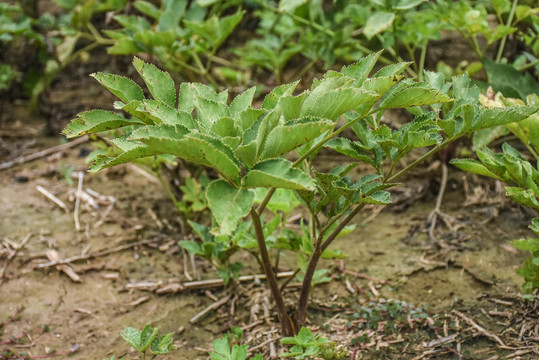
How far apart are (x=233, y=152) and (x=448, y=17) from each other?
1.54 metres

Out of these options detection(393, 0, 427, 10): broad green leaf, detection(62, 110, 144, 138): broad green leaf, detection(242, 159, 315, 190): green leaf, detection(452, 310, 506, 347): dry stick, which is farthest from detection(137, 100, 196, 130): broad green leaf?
detection(393, 0, 427, 10): broad green leaf

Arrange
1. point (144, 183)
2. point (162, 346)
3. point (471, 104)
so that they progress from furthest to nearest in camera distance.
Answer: point (144, 183), point (162, 346), point (471, 104)

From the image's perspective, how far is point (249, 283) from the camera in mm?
2158

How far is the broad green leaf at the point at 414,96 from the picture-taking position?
1237 mm

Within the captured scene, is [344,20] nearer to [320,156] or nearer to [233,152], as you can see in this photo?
[320,156]

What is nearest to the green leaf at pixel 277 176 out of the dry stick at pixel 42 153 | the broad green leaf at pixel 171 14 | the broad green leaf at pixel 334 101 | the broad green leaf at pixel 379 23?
the broad green leaf at pixel 334 101

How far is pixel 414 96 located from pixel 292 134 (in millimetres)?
336

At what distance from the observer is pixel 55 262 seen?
2.25m

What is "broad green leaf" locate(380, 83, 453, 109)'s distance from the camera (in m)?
1.24

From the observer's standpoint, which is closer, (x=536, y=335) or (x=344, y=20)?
(x=536, y=335)

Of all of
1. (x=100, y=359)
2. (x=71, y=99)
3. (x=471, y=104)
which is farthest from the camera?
(x=71, y=99)

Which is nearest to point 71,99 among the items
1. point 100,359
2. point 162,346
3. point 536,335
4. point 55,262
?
point 55,262

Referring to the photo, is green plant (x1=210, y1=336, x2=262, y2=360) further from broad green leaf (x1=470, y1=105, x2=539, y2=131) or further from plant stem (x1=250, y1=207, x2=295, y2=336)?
broad green leaf (x1=470, y1=105, x2=539, y2=131)

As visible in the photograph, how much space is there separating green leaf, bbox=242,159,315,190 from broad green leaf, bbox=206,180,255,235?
35mm
